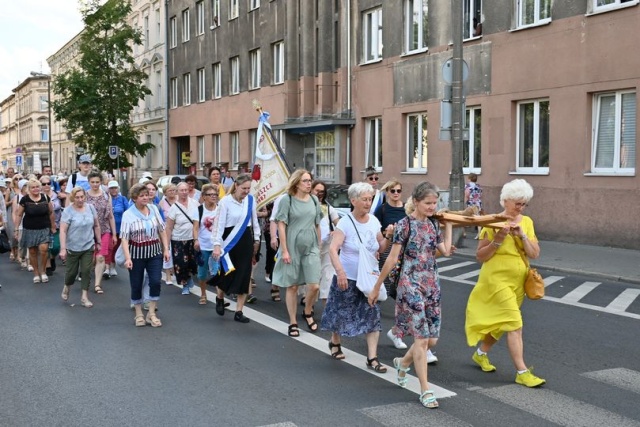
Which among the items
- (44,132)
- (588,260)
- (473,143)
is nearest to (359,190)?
(588,260)

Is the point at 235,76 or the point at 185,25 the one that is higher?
the point at 185,25

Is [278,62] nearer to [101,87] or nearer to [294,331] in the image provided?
[101,87]

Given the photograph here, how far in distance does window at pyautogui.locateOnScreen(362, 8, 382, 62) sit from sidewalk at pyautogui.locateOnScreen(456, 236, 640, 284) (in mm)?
9546

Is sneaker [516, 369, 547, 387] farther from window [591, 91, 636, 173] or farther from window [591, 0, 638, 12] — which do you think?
window [591, 0, 638, 12]

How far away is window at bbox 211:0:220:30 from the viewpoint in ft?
123

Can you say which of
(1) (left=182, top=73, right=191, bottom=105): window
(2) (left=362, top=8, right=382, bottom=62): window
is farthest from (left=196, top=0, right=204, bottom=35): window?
(2) (left=362, top=8, right=382, bottom=62): window

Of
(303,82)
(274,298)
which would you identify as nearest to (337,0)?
(303,82)

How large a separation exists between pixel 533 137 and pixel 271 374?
1418cm

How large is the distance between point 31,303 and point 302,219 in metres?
4.38

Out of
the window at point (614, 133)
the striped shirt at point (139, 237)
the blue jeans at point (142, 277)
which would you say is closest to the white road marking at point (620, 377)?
the blue jeans at point (142, 277)

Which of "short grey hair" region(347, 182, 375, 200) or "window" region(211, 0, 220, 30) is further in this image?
"window" region(211, 0, 220, 30)

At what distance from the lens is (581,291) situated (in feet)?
37.1

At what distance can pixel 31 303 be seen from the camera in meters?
10.5

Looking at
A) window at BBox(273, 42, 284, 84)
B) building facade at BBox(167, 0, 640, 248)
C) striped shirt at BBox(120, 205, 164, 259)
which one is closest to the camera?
striped shirt at BBox(120, 205, 164, 259)
